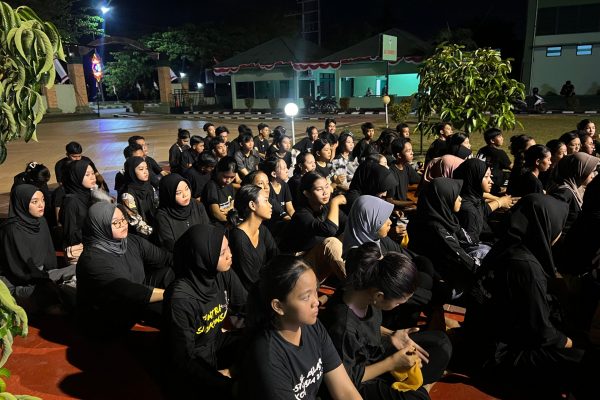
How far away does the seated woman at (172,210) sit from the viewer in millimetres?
4215

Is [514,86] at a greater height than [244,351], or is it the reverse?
[514,86]

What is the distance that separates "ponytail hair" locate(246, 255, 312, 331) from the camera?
6.53ft

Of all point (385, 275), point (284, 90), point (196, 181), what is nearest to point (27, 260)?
point (196, 181)

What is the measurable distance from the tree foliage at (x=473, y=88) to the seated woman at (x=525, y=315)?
17.4 feet

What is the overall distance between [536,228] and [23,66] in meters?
2.72

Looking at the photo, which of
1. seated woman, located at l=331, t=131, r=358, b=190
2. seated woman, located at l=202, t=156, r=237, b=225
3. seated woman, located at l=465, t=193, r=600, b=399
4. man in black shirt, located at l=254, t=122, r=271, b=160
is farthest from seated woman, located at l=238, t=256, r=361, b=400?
man in black shirt, located at l=254, t=122, r=271, b=160

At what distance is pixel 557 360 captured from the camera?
102 inches

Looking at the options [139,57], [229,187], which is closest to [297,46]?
[139,57]

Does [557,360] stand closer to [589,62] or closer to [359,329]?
[359,329]

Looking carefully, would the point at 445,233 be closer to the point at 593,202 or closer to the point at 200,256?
the point at 593,202

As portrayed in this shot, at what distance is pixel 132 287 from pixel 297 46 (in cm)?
2797

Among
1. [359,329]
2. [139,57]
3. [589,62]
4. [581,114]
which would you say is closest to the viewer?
[359,329]

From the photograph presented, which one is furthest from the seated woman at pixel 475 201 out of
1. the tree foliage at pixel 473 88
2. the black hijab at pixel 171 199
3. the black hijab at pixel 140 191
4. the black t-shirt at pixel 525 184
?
the black hijab at pixel 140 191

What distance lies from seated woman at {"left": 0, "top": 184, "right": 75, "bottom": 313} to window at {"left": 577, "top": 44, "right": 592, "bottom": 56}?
1149 inches
